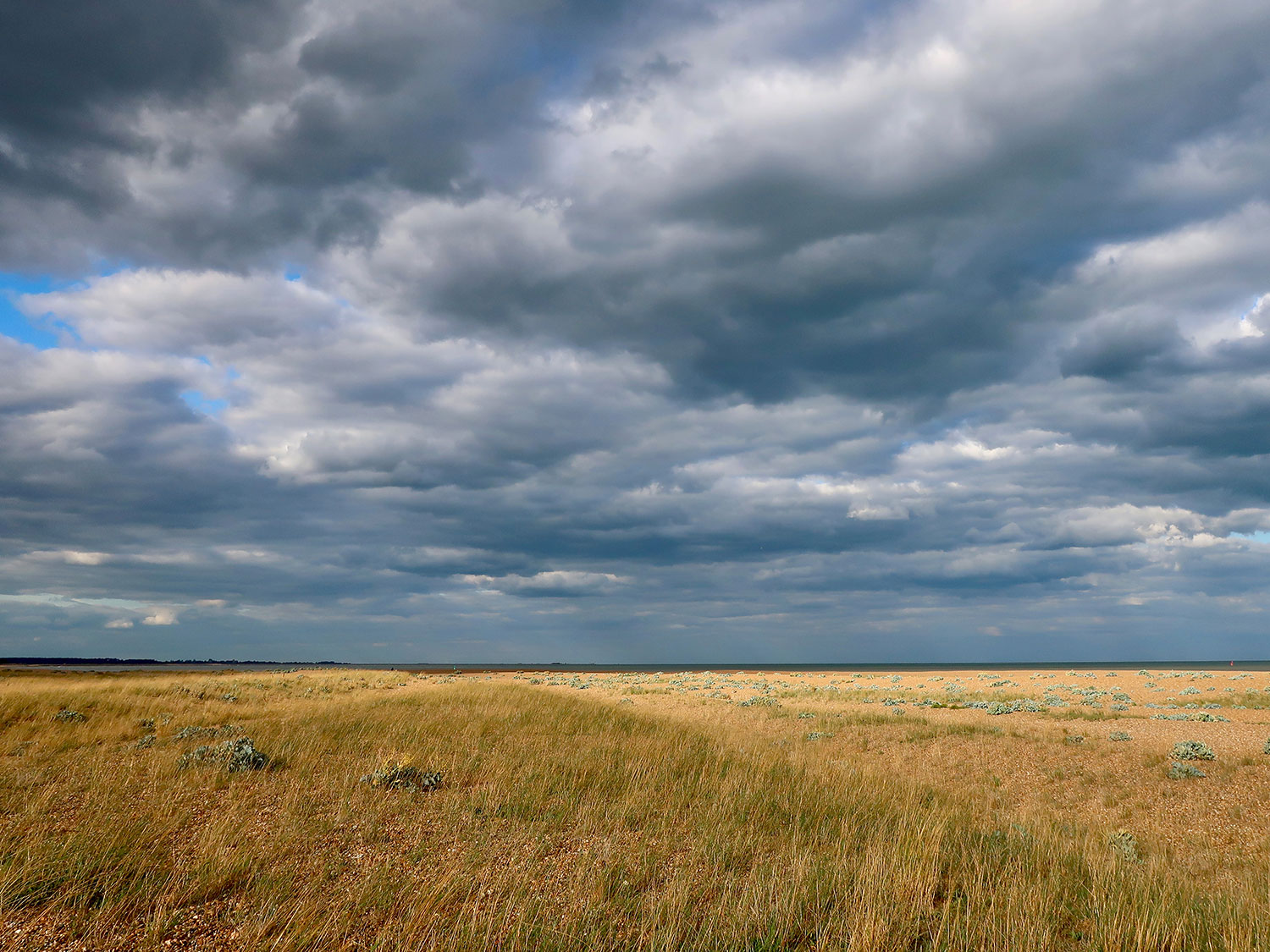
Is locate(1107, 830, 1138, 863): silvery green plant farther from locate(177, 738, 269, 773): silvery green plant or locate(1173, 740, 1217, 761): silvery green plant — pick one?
locate(177, 738, 269, 773): silvery green plant

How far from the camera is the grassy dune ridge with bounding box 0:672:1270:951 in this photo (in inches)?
254

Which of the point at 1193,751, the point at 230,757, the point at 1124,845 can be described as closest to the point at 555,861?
the point at 230,757

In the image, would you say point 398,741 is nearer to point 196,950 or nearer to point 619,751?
point 619,751

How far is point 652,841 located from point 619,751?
618 cm

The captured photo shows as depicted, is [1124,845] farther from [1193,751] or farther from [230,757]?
[230,757]

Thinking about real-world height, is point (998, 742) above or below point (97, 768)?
below

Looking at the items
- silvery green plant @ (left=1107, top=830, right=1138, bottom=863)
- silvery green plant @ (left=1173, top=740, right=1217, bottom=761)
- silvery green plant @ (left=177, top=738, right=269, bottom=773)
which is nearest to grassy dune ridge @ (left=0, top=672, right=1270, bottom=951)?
silvery green plant @ (left=1107, top=830, right=1138, bottom=863)

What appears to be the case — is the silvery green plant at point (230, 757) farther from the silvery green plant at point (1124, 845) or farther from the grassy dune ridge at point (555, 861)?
the silvery green plant at point (1124, 845)

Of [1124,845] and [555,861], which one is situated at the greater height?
[555,861]

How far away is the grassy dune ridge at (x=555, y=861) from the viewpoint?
645cm

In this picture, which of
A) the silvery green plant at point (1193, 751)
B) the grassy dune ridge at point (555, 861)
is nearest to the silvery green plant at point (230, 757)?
the grassy dune ridge at point (555, 861)

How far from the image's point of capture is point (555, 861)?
8.12 metres

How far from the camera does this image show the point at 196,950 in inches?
231

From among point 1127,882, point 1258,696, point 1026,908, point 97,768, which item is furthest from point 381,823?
point 1258,696
